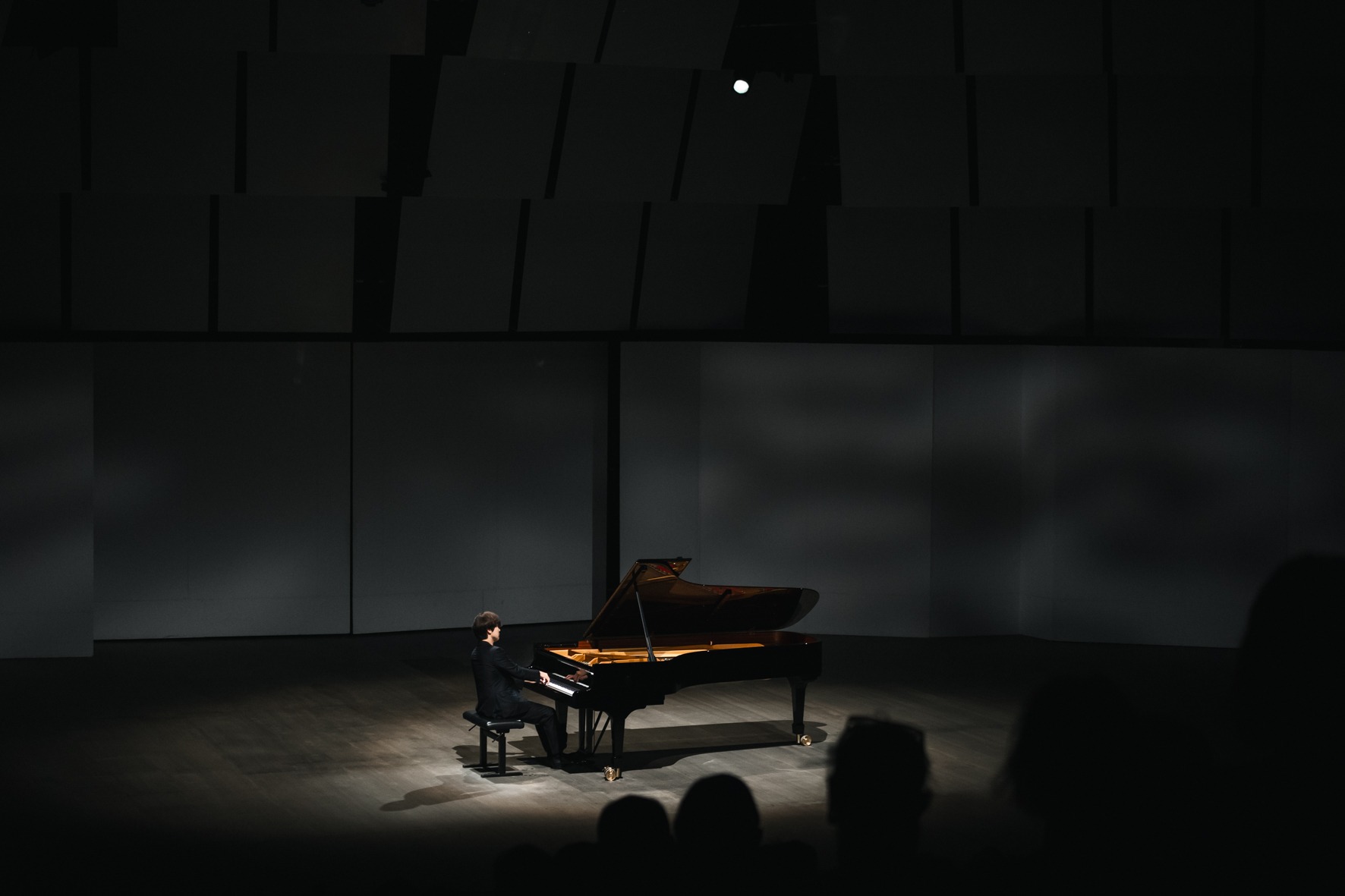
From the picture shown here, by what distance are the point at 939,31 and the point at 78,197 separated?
7.03 metres

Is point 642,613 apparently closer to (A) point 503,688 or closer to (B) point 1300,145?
(A) point 503,688

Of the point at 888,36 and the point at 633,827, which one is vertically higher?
the point at 888,36

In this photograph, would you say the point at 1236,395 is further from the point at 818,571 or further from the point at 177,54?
the point at 177,54

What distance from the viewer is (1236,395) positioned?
12320 millimetres

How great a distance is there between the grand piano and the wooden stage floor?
1.41ft

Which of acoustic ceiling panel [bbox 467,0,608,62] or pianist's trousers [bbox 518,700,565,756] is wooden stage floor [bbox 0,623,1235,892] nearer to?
pianist's trousers [bbox 518,700,565,756]

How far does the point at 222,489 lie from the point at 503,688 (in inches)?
206

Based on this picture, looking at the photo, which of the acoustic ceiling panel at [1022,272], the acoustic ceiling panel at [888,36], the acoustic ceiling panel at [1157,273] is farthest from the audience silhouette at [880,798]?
the acoustic ceiling panel at [1157,273]

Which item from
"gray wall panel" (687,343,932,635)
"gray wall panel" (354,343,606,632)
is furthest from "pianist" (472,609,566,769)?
"gray wall panel" (354,343,606,632)

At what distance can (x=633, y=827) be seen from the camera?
2.34 meters

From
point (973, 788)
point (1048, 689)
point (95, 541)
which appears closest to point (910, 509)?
point (973, 788)

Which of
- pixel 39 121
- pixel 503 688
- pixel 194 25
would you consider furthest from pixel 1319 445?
pixel 39 121

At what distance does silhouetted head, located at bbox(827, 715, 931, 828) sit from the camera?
7.06 feet

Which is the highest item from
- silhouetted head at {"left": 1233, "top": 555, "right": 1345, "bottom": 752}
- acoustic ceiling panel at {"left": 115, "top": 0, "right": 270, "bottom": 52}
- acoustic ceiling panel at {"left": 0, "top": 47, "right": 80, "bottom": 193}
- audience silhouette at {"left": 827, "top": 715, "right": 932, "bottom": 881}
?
acoustic ceiling panel at {"left": 115, "top": 0, "right": 270, "bottom": 52}
